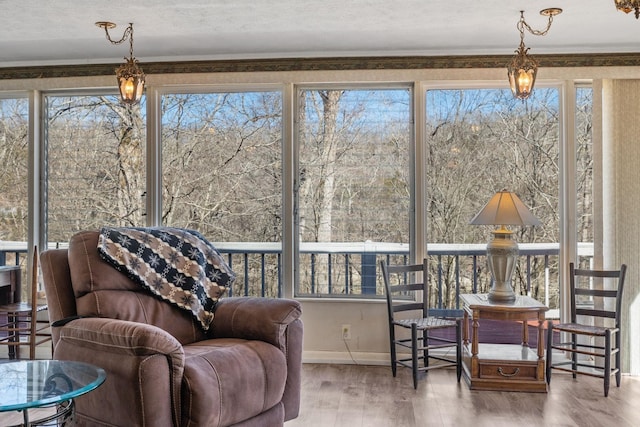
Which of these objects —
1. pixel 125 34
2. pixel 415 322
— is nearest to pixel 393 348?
pixel 415 322

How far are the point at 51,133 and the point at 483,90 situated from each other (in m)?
3.54

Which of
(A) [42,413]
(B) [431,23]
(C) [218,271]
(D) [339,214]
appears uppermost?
(B) [431,23]

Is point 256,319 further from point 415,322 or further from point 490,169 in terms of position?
point 490,169

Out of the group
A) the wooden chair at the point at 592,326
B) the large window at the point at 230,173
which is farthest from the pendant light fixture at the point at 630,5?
the large window at the point at 230,173

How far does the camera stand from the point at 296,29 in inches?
154

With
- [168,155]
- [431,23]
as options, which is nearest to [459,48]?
[431,23]

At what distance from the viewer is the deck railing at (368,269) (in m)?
4.47

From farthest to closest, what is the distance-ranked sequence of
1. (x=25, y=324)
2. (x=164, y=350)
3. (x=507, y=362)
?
(x=25, y=324), (x=507, y=362), (x=164, y=350)

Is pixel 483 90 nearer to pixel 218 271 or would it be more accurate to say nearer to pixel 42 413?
pixel 218 271

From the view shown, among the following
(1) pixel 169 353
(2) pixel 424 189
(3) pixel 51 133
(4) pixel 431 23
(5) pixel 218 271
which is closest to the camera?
(1) pixel 169 353

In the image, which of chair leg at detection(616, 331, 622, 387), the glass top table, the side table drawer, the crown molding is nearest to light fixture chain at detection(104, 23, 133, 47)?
the crown molding

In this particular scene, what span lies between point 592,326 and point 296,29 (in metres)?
2.89

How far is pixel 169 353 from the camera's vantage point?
2303 mm

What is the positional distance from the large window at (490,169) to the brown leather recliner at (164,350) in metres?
1.94
